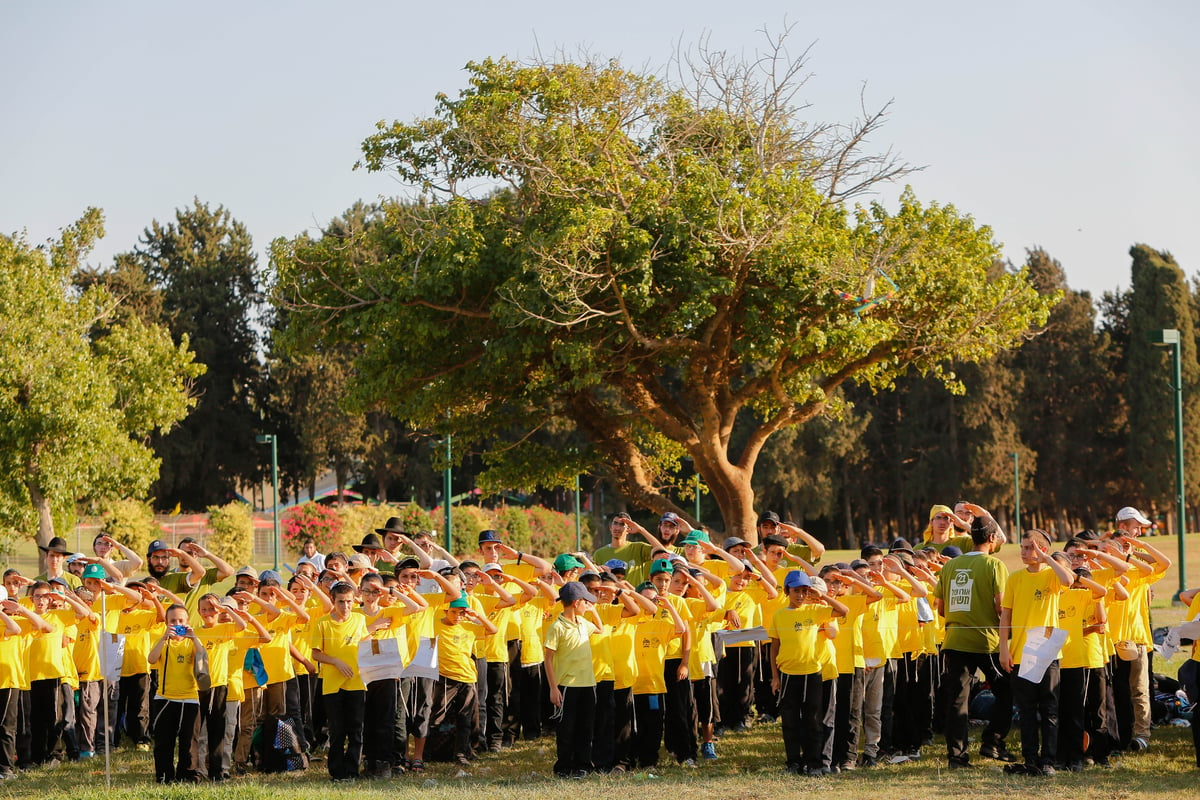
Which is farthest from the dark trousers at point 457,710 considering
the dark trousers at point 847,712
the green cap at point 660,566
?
the dark trousers at point 847,712

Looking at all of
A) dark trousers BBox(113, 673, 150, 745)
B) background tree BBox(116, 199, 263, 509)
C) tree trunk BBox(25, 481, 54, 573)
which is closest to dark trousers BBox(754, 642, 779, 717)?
dark trousers BBox(113, 673, 150, 745)

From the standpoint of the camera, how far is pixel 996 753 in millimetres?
10875

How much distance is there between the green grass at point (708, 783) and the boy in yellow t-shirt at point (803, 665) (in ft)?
0.91

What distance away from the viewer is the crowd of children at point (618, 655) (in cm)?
1067

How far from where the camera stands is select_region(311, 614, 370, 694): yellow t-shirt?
11.2m

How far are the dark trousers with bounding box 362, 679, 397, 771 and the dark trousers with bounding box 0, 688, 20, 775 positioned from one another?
3152 mm

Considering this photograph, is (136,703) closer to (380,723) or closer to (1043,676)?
(380,723)

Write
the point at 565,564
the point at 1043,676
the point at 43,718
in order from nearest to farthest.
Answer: the point at 1043,676 → the point at 43,718 → the point at 565,564

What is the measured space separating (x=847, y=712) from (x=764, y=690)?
3.00 meters

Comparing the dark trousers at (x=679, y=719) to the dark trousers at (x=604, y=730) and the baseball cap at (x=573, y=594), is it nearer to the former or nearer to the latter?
the dark trousers at (x=604, y=730)

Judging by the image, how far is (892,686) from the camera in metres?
11.6

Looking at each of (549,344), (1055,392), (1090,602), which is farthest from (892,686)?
(1055,392)

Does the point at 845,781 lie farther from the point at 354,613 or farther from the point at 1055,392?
the point at 1055,392

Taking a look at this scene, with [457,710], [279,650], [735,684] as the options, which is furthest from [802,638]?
[279,650]
